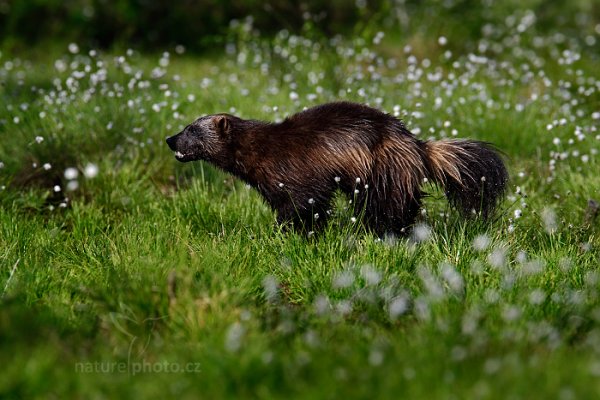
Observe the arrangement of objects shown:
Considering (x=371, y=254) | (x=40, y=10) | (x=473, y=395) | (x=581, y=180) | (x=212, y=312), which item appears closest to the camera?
(x=473, y=395)

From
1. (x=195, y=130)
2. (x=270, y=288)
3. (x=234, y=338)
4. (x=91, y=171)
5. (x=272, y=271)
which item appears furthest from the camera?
(x=195, y=130)

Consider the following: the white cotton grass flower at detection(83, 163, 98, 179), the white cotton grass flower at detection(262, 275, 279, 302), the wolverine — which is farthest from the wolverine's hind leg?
the white cotton grass flower at detection(83, 163, 98, 179)

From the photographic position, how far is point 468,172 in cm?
490

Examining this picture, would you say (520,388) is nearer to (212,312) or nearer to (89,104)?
(212,312)

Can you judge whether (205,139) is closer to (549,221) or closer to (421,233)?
(421,233)

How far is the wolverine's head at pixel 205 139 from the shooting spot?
17.5 ft

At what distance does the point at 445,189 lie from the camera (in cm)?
502

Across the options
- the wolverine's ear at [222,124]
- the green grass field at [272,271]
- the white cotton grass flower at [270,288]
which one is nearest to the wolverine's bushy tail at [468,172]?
the green grass field at [272,271]

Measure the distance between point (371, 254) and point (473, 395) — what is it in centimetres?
166

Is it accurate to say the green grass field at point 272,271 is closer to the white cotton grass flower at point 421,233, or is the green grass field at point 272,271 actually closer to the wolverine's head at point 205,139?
the white cotton grass flower at point 421,233

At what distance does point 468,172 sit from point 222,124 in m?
1.68

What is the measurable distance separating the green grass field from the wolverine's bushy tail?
147 mm

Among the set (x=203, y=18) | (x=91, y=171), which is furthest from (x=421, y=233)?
(x=203, y=18)

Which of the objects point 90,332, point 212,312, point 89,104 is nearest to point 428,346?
point 212,312
